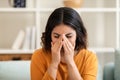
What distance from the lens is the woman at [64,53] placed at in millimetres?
1535

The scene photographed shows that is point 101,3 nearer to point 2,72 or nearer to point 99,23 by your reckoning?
point 99,23

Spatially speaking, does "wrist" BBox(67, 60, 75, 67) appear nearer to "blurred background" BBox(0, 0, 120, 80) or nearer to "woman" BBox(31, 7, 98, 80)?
"woman" BBox(31, 7, 98, 80)

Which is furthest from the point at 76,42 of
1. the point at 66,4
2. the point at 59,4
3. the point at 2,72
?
the point at 59,4

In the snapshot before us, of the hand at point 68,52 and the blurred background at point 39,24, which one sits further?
the blurred background at point 39,24

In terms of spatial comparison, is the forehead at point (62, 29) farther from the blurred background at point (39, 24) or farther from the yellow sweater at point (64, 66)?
the blurred background at point (39, 24)

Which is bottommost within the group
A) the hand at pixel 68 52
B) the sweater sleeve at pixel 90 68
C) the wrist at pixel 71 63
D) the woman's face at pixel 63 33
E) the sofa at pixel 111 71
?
the sofa at pixel 111 71

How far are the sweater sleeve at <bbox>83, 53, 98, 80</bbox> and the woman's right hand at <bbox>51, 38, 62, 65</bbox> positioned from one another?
0.64 ft

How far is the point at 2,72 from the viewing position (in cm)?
186

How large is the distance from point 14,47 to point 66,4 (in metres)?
0.74

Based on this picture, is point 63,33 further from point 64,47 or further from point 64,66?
point 64,66

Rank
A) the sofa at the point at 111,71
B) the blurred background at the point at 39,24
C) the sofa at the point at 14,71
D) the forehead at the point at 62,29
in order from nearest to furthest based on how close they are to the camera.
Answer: the forehead at the point at 62,29
the sofa at the point at 14,71
the sofa at the point at 111,71
the blurred background at the point at 39,24

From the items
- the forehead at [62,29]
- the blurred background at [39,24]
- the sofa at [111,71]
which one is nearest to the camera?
the forehead at [62,29]

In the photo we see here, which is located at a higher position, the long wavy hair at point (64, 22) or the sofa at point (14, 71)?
the long wavy hair at point (64, 22)

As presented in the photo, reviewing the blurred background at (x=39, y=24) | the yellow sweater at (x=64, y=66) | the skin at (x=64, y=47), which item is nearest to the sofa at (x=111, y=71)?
the yellow sweater at (x=64, y=66)
